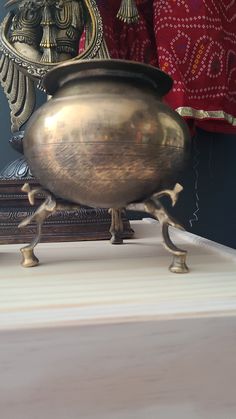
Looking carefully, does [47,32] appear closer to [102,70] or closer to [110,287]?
[102,70]

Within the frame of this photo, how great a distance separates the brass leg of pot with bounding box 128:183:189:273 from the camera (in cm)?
38

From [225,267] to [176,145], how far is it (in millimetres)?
133

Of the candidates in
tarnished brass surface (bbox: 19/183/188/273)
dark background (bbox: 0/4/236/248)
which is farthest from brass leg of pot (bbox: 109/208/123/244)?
dark background (bbox: 0/4/236/248)

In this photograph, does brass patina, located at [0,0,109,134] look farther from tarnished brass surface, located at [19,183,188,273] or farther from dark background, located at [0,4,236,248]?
dark background, located at [0,4,236,248]

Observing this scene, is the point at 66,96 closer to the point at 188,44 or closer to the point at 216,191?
the point at 188,44

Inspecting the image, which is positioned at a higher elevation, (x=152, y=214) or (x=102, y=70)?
(x=102, y=70)

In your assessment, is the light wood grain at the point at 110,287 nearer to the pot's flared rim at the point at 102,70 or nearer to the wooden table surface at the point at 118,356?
the wooden table surface at the point at 118,356

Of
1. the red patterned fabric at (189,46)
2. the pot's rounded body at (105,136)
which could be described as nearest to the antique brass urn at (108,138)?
the pot's rounded body at (105,136)

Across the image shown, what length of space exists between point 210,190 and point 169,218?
71 cm

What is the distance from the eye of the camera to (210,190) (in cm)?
107

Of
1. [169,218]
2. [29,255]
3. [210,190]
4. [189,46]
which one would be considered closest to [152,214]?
[169,218]

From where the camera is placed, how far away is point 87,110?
0.34 metres

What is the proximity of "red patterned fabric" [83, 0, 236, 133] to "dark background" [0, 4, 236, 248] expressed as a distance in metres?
0.17

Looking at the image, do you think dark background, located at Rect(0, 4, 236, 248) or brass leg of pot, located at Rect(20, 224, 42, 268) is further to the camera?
dark background, located at Rect(0, 4, 236, 248)
